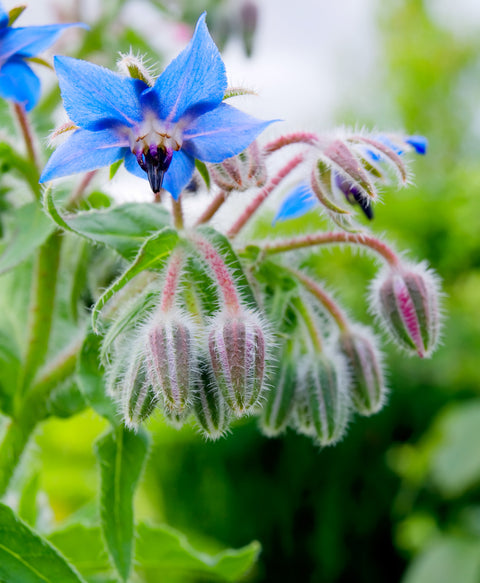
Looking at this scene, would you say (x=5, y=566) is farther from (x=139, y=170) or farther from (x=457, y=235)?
(x=457, y=235)

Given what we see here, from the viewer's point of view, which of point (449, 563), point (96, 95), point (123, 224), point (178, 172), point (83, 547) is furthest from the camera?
point (449, 563)

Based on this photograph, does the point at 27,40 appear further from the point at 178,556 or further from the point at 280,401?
the point at 178,556

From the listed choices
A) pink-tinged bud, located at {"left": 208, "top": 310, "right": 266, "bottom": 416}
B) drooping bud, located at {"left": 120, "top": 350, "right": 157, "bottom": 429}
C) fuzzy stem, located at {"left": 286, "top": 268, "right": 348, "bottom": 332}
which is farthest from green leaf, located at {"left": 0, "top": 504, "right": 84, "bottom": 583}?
fuzzy stem, located at {"left": 286, "top": 268, "right": 348, "bottom": 332}

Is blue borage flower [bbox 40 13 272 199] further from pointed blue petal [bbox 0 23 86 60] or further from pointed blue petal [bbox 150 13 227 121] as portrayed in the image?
pointed blue petal [bbox 0 23 86 60]

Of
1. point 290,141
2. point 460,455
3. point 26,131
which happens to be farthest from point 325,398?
point 460,455

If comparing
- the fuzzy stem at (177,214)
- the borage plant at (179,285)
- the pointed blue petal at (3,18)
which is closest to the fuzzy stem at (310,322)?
the borage plant at (179,285)

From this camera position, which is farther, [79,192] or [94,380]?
[79,192]

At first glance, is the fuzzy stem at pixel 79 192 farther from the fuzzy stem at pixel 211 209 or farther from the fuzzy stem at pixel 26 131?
the fuzzy stem at pixel 211 209
